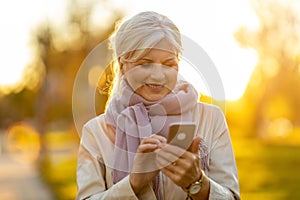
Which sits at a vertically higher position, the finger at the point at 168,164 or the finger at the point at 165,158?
the finger at the point at 165,158

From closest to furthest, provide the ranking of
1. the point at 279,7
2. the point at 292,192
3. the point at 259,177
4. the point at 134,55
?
the point at 134,55 → the point at 292,192 → the point at 259,177 → the point at 279,7

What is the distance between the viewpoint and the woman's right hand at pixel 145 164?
2.50 metres

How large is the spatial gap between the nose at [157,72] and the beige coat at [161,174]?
228 millimetres

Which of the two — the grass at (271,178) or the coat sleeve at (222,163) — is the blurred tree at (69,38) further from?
the coat sleeve at (222,163)

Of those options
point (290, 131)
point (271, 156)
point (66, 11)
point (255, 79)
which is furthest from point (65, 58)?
point (290, 131)

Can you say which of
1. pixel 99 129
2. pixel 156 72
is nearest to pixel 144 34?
pixel 156 72

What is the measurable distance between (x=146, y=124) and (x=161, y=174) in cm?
19

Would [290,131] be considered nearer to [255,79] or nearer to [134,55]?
[255,79]

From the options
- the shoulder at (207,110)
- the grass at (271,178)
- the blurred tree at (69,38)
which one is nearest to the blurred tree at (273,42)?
the grass at (271,178)

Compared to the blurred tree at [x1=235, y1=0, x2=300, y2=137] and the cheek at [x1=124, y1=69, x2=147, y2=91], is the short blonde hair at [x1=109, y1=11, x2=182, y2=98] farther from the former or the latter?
the blurred tree at [x1=235, y1=0, x2=300, y2=137]

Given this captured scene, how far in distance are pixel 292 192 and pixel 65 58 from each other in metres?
11.2

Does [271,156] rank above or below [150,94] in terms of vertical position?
below

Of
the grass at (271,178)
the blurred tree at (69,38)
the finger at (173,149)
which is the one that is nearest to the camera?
the finger at (173,149)

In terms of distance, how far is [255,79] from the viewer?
131ft
